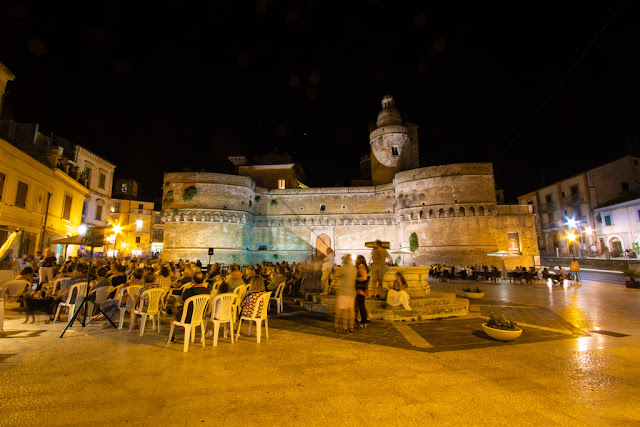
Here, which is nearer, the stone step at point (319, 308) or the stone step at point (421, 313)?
the stone step at point (421, 313)

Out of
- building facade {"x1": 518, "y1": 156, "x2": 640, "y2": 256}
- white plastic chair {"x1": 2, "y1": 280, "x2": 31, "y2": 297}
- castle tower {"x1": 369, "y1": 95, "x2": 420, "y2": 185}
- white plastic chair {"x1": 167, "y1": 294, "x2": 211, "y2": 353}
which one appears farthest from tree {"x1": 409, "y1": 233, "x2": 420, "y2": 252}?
white plastic chair {"x1": 2, "y1": 280, "x2": 31, "y2": 297}

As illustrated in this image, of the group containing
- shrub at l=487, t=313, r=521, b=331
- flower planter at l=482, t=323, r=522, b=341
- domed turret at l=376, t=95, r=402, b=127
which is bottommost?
flower planter at l=482, t=323, r=522, b=341

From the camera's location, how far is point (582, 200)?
28297 mm

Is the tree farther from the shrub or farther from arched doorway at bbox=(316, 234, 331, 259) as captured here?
the shrub

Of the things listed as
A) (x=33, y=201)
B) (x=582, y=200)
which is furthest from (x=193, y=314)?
(x=582, y=200)

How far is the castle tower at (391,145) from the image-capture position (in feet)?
95.3

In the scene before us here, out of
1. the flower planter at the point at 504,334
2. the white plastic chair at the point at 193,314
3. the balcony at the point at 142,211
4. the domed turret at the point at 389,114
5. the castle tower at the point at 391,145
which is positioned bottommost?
the flower planter at the point at 504,334

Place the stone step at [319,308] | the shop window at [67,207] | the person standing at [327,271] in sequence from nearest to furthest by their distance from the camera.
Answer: the stone step at [319,308] → the person standing at [327,271] → the shop window at [67,207]

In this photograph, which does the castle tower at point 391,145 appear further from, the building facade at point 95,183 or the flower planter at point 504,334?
the flower planter at point 504,334

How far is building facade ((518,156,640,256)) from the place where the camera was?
26317 millimetres

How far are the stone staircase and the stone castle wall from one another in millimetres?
17252

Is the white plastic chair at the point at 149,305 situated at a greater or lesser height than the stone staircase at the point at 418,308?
greater

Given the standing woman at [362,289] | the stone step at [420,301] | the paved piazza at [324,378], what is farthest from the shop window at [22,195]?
the standing woman at [362,289]

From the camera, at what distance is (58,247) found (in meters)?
17.8
